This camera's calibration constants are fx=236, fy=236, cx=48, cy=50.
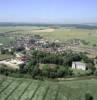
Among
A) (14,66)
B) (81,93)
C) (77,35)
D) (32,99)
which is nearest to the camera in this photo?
(32,99)

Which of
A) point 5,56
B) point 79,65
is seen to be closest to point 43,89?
point 79,65

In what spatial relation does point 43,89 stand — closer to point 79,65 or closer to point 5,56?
point 79,65

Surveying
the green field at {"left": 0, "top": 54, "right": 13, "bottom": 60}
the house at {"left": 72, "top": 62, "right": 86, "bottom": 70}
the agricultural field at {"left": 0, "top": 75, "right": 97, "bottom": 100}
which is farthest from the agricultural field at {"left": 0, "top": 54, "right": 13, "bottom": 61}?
the agricultural field at {"left": 0, "top": 75, "right": 97, "bottom": 100}

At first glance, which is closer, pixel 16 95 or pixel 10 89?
pixel 16 95

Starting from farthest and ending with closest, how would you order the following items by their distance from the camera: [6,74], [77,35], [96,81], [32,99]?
[77,35], [6,74], [96,81], [32,99]

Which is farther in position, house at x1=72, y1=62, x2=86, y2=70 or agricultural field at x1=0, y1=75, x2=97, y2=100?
house at x1=72, y1=62, x2=86, y2=70

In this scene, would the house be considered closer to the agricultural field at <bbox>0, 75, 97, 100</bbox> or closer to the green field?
the agricultural field at <bbox>0, 75, 97, 100</bbox>

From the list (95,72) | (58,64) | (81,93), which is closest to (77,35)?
(58,64)

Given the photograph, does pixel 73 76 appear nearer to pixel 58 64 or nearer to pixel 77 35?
pixel 58 64
